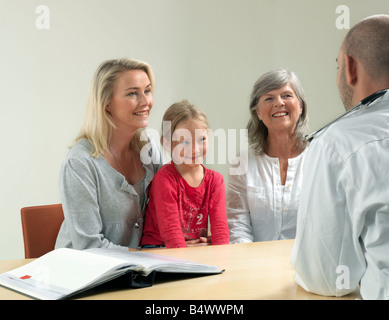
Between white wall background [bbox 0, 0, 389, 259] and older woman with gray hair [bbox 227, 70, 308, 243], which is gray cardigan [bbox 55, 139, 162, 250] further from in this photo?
white wall background [bbox 0, 0, 389, 259]

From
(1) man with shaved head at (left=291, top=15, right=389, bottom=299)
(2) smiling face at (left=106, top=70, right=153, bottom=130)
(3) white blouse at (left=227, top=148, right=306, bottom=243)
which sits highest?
(2) smiling face at (left=106, top=70, right=153, bottom=130)

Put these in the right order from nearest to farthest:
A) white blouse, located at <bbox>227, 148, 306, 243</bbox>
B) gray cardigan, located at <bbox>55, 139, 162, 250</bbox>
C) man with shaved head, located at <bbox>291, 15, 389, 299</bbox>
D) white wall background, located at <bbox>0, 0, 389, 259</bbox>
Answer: man with shaved head, located at <bbox>291, 15, 389, 299</bbox>
gray cardigan, located at <bbox>55, 139, 162, 250</bbox>
white blouse, located at <bbox>227, 148, 306, 243</bbox>
white wall background, located at <bbox>0, 0, 389, 259</bbox>

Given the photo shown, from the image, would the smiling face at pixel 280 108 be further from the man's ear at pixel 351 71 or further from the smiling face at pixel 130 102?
the man's ear at pixel 351 71

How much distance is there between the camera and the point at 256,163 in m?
2.28

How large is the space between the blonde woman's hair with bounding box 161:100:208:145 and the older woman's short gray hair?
392mm

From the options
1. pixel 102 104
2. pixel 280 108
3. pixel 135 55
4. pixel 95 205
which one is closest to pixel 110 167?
pixel 95 205

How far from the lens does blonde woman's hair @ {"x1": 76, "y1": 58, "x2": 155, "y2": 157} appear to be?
199cm

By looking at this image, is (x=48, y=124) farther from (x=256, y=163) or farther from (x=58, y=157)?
(x=256, y=163)

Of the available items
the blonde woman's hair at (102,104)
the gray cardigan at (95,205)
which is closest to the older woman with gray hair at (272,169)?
the gray cardigan at (95,205)

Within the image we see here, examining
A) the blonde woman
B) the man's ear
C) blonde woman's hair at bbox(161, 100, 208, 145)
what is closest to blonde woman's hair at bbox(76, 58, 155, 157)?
the blonde woman

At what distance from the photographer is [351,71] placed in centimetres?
119

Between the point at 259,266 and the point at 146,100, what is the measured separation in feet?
3.14

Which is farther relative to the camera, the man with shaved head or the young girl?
the young girl
